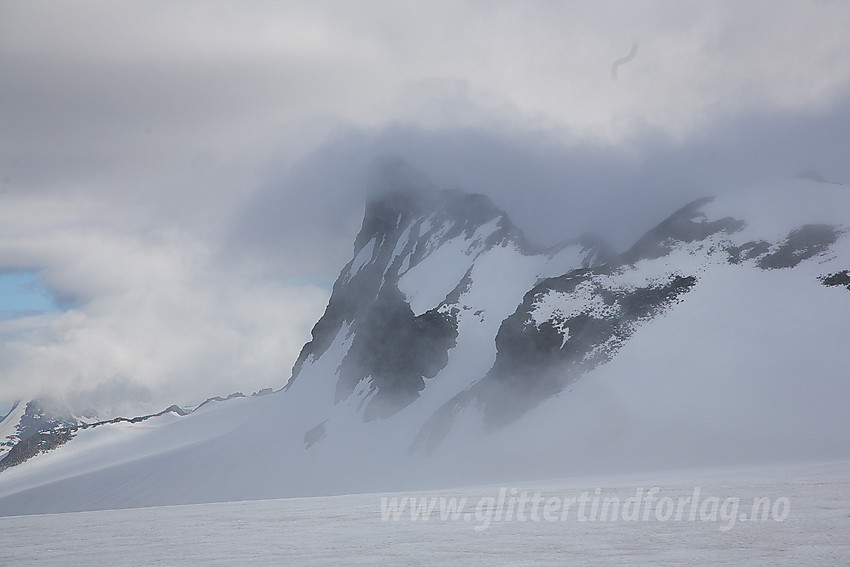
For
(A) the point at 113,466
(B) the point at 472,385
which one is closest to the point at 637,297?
(B) the point at 472,385

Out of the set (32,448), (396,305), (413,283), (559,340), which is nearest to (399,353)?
(396,305)

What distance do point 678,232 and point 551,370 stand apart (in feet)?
101

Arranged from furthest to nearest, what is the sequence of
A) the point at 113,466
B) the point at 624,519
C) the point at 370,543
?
the point at 113,466
the point at 624,519
the point at 370,543

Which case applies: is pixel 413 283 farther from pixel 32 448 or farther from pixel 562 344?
pixel 32 448

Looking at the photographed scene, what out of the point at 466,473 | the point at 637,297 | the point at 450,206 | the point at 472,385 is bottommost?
the point at 466,473

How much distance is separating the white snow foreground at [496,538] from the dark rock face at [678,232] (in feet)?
277

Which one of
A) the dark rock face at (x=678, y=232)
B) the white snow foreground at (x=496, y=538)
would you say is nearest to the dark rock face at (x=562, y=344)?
the dark rock face at (x=678, y=232)

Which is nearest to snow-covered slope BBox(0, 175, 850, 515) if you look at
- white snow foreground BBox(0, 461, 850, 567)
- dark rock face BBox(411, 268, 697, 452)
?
dark rock face BBox(411, 268, 697, 452)

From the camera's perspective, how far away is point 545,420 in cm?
9025

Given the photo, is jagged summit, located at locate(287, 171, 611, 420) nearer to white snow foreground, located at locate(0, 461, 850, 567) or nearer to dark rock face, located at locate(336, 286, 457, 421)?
dark rock face, located at locate(336, 286, 457, 421)

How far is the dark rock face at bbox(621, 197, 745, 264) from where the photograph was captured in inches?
4181

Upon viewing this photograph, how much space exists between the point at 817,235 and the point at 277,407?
11949 centimetres

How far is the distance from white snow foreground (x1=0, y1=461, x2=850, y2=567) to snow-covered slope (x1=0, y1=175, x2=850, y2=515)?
1768 inches

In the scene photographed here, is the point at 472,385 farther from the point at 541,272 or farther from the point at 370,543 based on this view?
the point at 370,543
